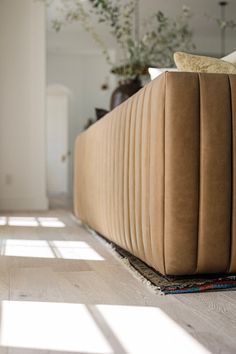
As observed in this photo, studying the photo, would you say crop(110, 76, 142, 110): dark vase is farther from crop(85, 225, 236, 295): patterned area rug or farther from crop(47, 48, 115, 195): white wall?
crop(47, 48, 115, 195): white wall

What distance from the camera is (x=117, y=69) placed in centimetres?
312

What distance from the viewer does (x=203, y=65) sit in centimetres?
156

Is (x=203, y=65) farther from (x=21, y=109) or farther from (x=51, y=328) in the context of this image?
(x=21, y=109)

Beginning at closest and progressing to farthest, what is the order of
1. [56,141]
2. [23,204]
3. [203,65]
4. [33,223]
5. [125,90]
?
[203,65] → [125,90] → [33,223] → [23,204] → [56,141]

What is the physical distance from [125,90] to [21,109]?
8.57 feet

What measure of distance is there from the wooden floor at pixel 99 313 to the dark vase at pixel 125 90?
4.11ft

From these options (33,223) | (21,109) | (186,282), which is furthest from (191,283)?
(21,109)

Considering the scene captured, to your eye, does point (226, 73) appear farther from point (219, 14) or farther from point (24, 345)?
point (219, 14)

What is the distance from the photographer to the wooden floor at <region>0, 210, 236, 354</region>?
94 cm

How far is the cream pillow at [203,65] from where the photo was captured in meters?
1.54

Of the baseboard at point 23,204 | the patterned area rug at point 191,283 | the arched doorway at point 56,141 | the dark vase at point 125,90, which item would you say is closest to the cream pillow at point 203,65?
the patterned area rug at point 191,283

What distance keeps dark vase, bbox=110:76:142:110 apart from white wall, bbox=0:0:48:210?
2.47m

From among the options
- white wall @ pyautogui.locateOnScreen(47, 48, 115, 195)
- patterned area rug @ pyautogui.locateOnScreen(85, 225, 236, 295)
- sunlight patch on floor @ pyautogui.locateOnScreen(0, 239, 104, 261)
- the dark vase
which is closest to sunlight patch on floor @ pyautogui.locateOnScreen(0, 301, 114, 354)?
patterned area rug @ pyautogui.locateOnScreen(85, 225, 236, 295)

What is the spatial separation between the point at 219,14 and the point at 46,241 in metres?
5.53
